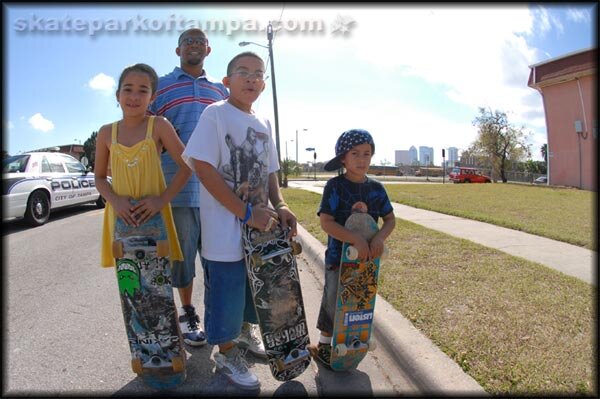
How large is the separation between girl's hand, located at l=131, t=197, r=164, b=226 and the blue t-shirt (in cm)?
102

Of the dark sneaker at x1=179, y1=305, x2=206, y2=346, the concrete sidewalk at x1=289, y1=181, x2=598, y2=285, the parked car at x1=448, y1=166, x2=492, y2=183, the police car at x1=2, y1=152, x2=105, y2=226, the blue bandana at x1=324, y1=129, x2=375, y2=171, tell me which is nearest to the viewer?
the blue bandana at x1=324, y1=129, x2=375, y2=171

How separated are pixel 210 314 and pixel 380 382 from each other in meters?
1.15

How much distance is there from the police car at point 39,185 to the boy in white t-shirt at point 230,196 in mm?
7407

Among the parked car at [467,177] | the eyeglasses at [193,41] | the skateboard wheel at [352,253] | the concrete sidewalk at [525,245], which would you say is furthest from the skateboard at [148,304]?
the parked car at [467,177]

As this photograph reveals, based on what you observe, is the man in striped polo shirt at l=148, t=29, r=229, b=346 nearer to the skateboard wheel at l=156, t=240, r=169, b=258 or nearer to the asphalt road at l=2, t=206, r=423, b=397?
the skateboard wheel at l=156, t=240, r=169, b=258

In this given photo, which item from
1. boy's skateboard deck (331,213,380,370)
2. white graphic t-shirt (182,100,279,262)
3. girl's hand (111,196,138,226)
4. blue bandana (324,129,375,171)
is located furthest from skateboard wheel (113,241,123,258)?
blue bandana (324,129,375,171)

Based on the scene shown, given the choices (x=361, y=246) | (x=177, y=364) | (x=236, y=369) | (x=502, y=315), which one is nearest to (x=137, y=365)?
(x=177, y=364)

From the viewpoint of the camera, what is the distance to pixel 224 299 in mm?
2387

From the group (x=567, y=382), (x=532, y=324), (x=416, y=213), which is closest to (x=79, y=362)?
(x=567, y=382)

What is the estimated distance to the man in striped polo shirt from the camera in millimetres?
2865

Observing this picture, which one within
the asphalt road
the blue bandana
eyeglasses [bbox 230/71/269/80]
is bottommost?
the asphalt road

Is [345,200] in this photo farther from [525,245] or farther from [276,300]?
[525,245]

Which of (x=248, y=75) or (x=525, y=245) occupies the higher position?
(x=248, y=75)

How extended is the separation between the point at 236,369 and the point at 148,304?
0.66 m
